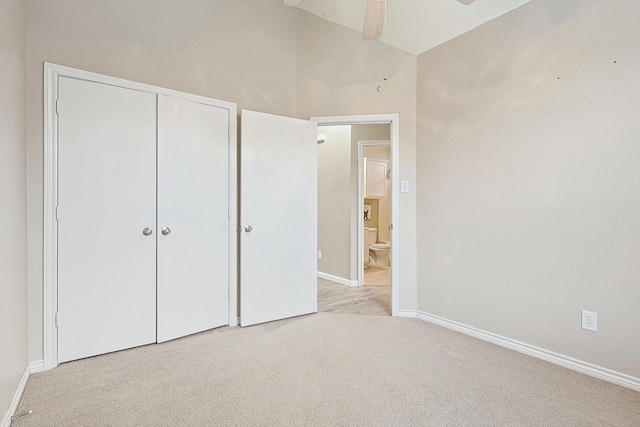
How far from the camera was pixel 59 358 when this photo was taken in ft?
6.88

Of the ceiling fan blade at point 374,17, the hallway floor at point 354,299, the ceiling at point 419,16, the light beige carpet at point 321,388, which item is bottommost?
the hallway floor at point 354,299

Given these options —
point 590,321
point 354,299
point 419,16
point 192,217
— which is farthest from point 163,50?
point 590,321

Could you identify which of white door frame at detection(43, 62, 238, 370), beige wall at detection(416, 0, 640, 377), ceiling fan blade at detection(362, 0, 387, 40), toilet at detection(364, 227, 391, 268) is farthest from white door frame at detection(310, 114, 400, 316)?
toilet at detection(364, 227, 391, 268)

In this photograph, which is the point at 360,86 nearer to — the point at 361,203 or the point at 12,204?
the point at 361,203

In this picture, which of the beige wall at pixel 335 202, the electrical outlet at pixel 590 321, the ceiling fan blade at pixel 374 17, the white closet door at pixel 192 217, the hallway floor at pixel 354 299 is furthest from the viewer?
the beige wall at pixel 335 202

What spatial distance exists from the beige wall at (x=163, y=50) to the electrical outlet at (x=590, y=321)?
9.47ft

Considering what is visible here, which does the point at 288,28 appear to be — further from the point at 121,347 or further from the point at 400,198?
the point at 121,347

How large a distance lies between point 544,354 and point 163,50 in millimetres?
3597

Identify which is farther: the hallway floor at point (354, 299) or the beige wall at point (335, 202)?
the beige wall at point (335, 202)

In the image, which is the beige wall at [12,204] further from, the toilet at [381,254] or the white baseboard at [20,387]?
the toilet at [381,254]

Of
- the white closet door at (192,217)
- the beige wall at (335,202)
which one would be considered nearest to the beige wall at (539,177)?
the beige wall at (335,202)

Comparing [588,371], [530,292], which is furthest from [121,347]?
[588,371]

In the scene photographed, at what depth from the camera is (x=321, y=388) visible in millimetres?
1826

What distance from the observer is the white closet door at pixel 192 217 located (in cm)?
247
